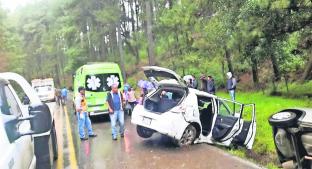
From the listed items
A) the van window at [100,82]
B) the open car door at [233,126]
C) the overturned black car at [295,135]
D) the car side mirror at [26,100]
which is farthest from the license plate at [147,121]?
the van window at [100,82]

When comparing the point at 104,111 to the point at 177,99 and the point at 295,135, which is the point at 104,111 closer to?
the point at 177,99

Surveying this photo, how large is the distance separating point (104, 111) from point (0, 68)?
27869mm

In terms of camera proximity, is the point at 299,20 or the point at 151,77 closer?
the point at 151,77

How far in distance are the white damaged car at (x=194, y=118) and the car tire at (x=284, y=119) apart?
6161 mm

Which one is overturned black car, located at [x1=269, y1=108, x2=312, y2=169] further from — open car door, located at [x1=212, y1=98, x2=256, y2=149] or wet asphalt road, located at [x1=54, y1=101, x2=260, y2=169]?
open car door, located at [x1=212, y1=98, x2=256, y2=149]

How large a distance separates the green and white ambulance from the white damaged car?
6199 millimetres

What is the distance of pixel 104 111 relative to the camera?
62.9 feet

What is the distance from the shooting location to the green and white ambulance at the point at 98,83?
19.1 m

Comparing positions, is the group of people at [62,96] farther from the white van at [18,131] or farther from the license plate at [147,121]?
the white van at [18,131]

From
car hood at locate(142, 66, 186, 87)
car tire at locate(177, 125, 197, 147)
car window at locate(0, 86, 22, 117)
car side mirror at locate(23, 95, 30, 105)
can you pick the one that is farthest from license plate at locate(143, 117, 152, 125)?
car window at locate(0, 86, 22, 117)

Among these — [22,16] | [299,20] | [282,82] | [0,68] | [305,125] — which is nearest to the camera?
[305,125]

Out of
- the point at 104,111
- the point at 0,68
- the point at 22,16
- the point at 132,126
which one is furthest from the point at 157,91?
the point at 22,16

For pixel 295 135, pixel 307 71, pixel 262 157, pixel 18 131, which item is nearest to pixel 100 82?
pixel 262 157

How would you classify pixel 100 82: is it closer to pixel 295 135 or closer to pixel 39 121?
pixel 295 135
